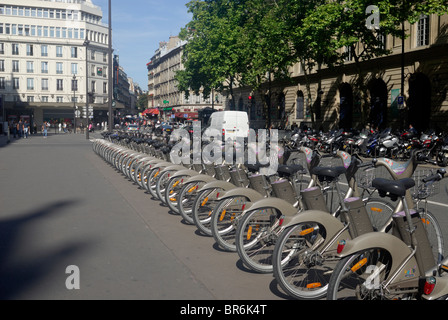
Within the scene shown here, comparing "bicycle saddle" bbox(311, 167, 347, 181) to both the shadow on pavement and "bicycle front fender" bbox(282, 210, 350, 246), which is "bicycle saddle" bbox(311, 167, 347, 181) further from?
the shadow on pavement

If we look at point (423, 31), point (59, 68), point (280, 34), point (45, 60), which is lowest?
point (423, 31)

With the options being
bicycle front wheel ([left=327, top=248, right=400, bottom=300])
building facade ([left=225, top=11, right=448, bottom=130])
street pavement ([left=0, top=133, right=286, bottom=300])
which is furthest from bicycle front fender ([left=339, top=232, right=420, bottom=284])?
building facade ([left=225, top=11, right=448, bottom=130])

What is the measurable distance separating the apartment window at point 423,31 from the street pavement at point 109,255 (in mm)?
21512

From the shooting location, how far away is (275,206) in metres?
4.87

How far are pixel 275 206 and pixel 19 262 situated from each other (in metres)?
2.71

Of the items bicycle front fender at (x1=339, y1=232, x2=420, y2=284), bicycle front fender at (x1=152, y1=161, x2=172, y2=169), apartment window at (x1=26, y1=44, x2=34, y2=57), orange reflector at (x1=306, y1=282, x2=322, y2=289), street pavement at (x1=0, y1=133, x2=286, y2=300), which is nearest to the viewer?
bicycle front fender at (x1=339, y1=232, x2=420, y2=284)

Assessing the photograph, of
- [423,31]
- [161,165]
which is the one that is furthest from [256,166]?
[423,31]

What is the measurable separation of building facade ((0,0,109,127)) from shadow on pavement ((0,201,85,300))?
65.5m

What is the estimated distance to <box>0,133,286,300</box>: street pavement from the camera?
421cm

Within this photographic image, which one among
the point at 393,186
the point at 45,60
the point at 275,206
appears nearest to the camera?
the point at 393,186

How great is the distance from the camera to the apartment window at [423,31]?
83.9 feet

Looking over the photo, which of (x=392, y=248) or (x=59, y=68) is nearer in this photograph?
(x=392, y=248)

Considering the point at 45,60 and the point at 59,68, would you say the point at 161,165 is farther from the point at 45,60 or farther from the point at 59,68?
the point at 59,68
